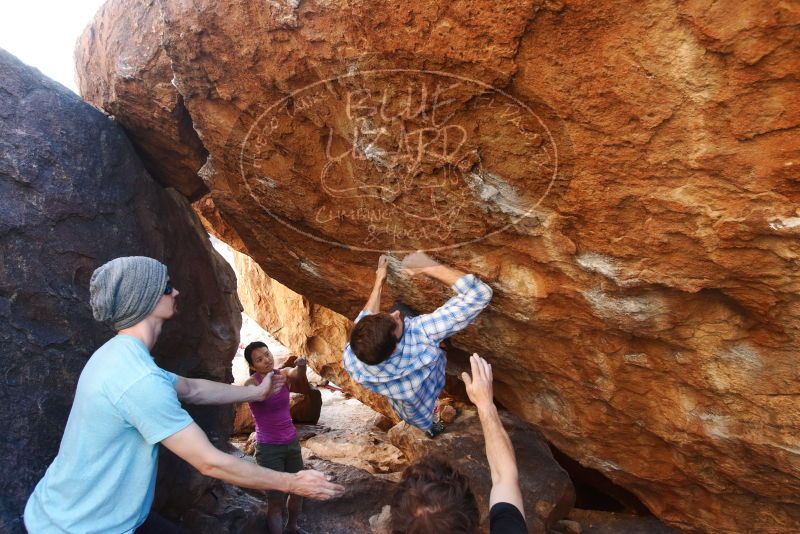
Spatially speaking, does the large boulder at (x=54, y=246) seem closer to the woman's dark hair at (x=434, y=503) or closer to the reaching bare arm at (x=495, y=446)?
the woman's dark hair at (x=434, y=503)

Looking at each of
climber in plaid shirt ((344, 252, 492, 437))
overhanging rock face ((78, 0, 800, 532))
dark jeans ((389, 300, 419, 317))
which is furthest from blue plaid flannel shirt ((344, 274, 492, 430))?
dark jeans ((389, 300, 419, 317))

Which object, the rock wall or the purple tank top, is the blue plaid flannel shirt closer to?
the purple tank top

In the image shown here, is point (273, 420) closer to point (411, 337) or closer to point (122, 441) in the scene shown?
point (411, 337)

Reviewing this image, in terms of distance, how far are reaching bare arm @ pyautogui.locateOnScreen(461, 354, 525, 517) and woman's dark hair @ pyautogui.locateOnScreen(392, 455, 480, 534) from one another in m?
0.18

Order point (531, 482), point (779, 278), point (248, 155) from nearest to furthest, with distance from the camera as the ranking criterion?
1. point (779, 278)
2. point (248, 155)
3. point (531, 482)

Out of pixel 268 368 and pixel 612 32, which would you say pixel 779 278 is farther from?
pixel 268 368

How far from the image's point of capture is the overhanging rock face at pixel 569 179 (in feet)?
6.84

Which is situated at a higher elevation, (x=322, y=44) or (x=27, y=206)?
(x=322, y=44)

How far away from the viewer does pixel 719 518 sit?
3.59m

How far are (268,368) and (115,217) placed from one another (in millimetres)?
1397

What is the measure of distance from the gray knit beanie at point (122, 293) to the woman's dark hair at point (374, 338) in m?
1.17

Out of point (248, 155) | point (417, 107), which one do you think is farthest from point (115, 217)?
point (417, 107)

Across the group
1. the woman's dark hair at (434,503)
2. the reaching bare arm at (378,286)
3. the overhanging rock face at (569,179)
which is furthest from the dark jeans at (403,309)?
the woman's dark hair at (434,503)

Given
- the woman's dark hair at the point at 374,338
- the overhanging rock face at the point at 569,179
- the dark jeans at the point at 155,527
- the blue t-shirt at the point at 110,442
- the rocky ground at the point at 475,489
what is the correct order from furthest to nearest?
the rocky ground at the point at 475,489 < the woman's dark hair at the point at 374,338 < the dark jeans at the point at 155,527 < the overhanging rock face at the point at 569,179 < the blue t-shirt at the point at 110,442
